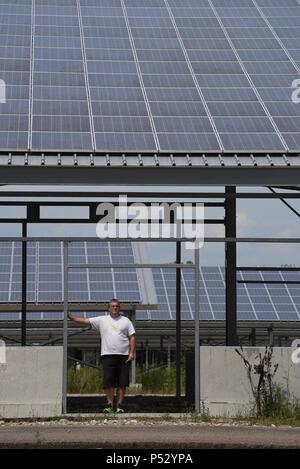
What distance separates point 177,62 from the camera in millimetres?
20328

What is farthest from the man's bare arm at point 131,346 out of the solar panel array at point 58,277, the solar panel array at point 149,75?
the solar panel array at point 58,277

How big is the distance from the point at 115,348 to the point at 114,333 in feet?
0.78

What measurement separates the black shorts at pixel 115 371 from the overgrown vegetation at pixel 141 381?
4016 millimetres

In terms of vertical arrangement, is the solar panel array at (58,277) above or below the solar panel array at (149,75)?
below

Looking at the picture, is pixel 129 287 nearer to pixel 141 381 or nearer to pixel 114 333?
pixel 141 381

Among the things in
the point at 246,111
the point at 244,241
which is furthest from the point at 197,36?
the point at 244,241

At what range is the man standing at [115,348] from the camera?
1761 cm

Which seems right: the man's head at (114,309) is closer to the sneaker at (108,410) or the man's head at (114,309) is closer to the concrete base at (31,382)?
the concrete base at (31,382)

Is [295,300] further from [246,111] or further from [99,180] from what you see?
[99,180]

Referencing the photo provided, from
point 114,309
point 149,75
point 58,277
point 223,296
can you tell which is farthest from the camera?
point 223,296

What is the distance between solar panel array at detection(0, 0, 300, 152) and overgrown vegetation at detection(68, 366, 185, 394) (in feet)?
19.8

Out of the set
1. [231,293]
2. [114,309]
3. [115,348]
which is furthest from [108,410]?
[231,293]

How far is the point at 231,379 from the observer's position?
17.6 metres

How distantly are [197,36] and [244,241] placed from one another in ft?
18.1
